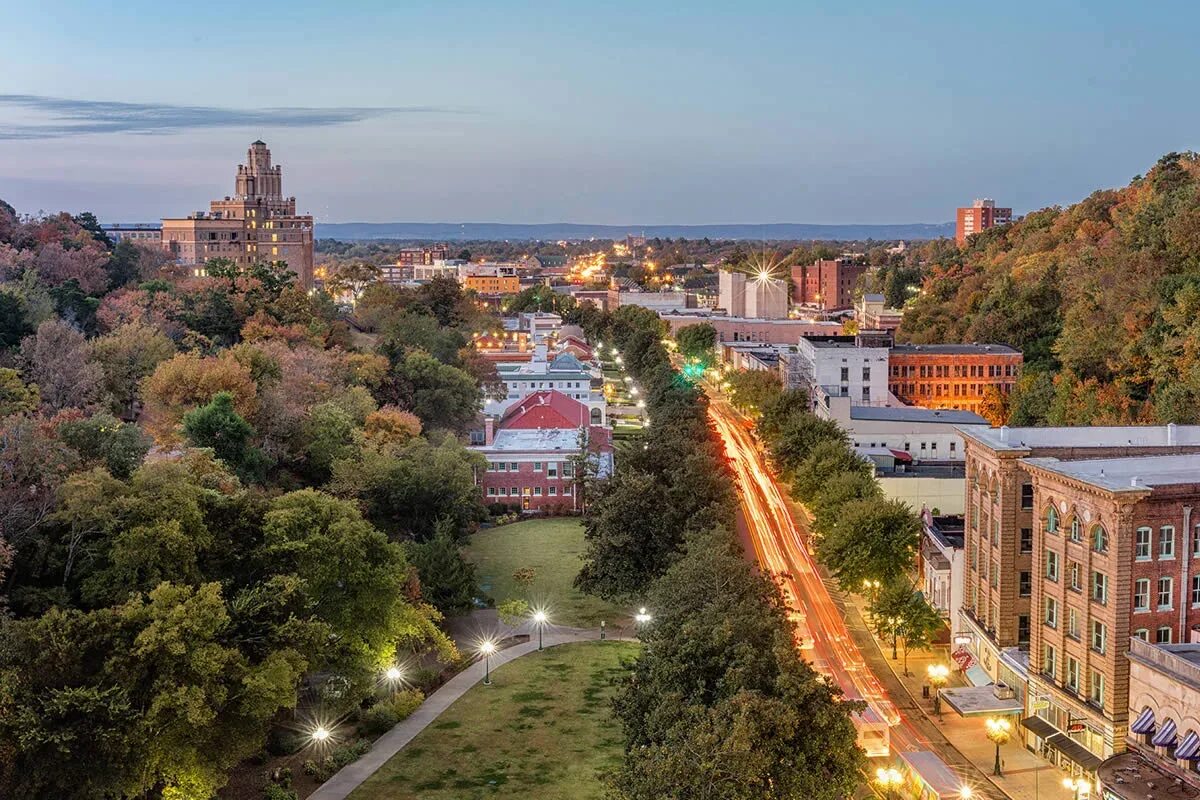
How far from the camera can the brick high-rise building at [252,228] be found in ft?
463

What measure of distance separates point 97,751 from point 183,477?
10.1 m

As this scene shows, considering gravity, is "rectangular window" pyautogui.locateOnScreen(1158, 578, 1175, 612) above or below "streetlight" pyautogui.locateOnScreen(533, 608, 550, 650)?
above

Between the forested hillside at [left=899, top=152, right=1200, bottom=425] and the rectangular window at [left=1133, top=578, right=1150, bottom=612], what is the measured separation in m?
36.5

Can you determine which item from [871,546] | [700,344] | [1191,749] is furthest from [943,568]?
[700,344]

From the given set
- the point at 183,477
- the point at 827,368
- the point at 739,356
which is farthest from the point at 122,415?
the point at 739,356

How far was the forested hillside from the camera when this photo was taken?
76500 millimetres

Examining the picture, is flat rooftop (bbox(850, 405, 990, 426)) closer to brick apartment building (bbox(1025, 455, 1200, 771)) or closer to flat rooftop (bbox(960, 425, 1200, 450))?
flat rooftop (bbox(960, 425, 1200, 450))

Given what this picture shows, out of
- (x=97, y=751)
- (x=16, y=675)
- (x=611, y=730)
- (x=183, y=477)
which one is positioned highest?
(x=183, y=477)

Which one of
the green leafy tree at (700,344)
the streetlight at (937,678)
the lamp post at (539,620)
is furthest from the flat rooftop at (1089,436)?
A: the green leafy tree at (700,344)

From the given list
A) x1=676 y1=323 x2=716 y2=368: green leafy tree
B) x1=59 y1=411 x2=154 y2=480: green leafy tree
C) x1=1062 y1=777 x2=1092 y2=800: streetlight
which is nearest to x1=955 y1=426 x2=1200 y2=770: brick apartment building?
x1=1062 y1=777 x2=1092 y2=800: streetlight

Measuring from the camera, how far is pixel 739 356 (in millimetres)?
127500

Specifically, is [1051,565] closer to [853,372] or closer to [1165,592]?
[1165,592]

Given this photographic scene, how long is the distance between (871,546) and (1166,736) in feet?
66.4

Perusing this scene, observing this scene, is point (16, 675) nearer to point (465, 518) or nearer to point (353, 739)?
point (353, 739)
